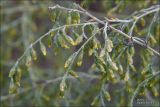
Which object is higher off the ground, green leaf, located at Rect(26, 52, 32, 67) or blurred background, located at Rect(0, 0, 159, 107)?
green leaf, located at Rect(26, 52, 32, 67)

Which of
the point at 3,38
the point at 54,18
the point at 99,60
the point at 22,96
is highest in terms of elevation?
the point at 54,18

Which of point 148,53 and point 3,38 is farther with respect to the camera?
point 3,38

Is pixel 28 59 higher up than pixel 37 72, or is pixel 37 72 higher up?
pixel 28 59

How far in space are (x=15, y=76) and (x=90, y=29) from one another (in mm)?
504

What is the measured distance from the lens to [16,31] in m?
5.45

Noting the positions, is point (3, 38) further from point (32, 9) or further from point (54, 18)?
point (54, 18)

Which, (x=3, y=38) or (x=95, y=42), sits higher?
(x=95, y=42)

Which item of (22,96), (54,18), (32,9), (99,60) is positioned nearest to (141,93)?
(99,60)

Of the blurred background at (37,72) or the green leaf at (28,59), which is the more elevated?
the green leaf at (28,59)

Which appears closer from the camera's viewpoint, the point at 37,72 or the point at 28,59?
the point at 28,59

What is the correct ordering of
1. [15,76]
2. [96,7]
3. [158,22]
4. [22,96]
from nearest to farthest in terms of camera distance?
[15,76] < [158,22] < [22,96] < [96,7]

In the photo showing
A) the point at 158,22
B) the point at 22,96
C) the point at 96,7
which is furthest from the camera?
the point at 96,7

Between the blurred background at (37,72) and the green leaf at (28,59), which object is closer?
the green leaf at (28,59)

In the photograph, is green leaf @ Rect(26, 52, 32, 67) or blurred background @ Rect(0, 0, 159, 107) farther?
blurred background @ Rect(0, 0, 159, 107)
